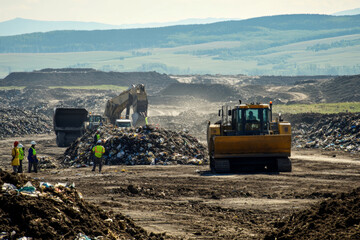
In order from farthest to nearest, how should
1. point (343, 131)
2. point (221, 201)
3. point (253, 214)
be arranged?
point (343, 131) < point (221, 201) < point (253, 214)

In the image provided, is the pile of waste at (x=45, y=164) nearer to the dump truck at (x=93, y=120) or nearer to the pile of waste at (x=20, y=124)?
the dump truck at (x=93, y=120)

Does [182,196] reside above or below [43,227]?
below

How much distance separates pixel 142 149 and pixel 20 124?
2395 centimetres

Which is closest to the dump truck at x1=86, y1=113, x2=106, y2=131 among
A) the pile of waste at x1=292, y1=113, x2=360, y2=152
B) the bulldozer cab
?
the pile of waste at x1=292, y1=113, x2=360, y2=152

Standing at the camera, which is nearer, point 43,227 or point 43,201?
point 43,227

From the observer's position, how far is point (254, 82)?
314 ft

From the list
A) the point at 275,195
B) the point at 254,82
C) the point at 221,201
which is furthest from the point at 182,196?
the point at 254,82

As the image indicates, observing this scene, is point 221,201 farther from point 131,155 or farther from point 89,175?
point 131,155

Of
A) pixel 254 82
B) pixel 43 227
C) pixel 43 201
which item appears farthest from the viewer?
pixel 254 82

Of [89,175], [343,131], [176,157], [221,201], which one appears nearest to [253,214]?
[221,201]

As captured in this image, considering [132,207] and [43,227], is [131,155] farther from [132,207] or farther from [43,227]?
[43,227]

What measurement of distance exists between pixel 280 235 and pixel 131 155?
45.6ft

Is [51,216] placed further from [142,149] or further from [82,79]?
Result: [82,79]

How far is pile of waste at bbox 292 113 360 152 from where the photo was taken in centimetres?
2683
